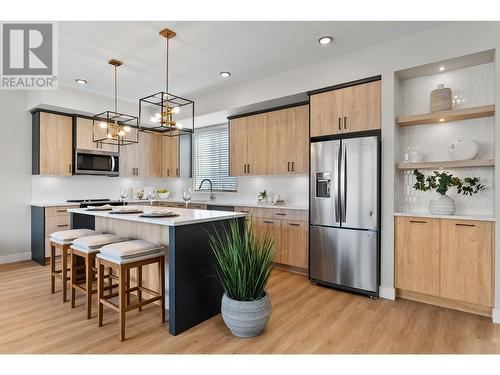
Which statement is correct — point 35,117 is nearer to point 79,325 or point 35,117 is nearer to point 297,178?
point 79,325

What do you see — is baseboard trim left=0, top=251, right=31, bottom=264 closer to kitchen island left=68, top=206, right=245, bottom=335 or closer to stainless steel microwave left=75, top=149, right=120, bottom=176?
stainless steel microwave left=75, top=149, right=120, bottom=176

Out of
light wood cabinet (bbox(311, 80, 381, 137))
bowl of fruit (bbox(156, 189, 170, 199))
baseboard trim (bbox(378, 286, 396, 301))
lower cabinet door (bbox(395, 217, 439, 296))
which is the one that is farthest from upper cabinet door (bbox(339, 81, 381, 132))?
bowl of fruit (bbox(156, 189, 170, 199))

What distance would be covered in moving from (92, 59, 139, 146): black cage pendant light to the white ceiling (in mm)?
334

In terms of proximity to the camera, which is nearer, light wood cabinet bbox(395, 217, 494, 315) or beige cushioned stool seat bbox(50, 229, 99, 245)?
light wood cabinet bbox(395, 217, 494, 315)

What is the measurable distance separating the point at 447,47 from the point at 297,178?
2.46 meters

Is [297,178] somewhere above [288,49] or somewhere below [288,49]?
below

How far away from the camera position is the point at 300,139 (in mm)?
4211

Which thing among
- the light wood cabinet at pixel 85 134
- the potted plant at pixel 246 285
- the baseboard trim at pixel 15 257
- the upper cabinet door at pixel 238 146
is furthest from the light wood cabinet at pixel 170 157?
the potted plant at pixel 246 285

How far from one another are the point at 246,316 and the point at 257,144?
3.01 m

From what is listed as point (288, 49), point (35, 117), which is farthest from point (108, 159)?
point (288, 49)

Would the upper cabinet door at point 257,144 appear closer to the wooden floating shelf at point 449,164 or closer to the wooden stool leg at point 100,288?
the wooden floating shelf at point 449,164

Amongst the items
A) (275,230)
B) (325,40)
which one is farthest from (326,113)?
(275,230)

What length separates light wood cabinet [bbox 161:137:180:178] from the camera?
6223 millimetres
